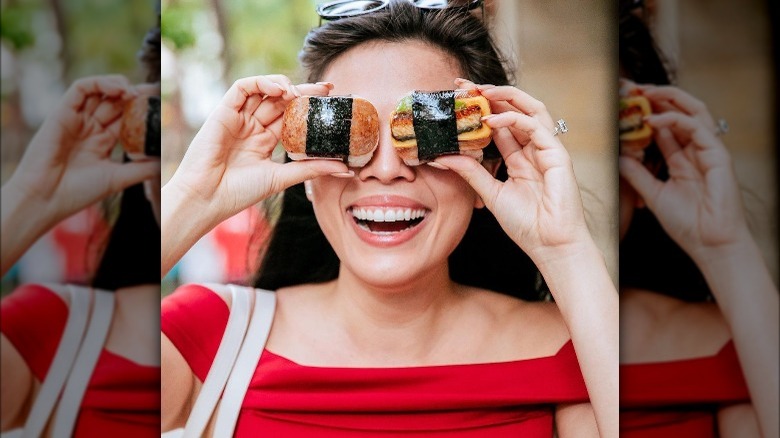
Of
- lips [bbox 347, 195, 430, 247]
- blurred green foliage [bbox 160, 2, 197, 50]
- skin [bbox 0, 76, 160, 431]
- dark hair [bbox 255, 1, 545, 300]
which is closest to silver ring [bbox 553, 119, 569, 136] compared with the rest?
dark hair [bbox 255, 1, 545, 300]

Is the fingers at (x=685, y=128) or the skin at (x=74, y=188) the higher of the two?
the fingers at (x=685, y=128)

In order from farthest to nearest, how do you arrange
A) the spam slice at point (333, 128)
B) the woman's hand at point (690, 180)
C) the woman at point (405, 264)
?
the woman's hand at point (690, 180)
the woman at point (405, 264)
the spam slice at point (333, 128)

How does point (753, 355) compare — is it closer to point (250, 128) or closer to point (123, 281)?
point (250, 128)

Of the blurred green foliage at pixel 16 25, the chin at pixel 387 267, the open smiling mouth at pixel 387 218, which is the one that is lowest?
the chin at pixel 387 267

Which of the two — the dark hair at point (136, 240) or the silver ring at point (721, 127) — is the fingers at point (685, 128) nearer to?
the silver ring at point (721, 127)

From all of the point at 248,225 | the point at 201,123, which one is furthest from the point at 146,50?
the point at 248,225

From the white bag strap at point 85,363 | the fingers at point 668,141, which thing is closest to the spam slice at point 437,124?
the fingers at point 668,141

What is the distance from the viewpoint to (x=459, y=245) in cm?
229

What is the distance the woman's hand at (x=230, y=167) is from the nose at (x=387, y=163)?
0.18 meters

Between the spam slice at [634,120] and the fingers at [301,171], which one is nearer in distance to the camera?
the fingers at [301,171]

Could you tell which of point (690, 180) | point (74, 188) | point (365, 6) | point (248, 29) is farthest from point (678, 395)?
point (74, 188)

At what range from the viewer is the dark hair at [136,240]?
2.36m

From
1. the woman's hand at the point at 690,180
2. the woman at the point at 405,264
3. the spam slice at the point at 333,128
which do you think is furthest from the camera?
the woman's hand at the point at 690,180

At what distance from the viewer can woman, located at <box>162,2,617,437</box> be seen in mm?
2191
